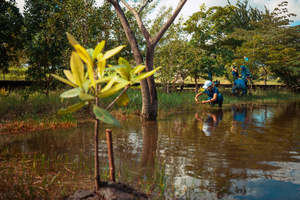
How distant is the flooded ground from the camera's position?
3113 mm

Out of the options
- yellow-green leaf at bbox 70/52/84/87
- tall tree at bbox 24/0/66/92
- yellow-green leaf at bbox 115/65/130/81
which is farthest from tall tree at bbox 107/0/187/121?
yellow-green leaf at bbox 70/52/84/87

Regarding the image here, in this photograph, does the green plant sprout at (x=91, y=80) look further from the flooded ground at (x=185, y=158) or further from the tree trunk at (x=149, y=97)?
the tree trunk at (x=149, y=97)

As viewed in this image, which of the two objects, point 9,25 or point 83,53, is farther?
point 9,25

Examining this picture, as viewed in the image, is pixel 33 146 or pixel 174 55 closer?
pixel 33 146

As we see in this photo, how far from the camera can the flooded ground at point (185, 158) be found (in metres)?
3.11

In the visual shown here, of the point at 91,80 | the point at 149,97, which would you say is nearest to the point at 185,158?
the point at 91,80

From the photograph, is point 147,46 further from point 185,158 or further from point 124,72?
point 124,72

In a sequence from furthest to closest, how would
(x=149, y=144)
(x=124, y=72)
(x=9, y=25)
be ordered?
(x=9, y=25), (x=149, y=144), (x=124, y=72)

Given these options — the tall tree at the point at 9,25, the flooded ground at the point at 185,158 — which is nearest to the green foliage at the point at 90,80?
the flooded ground at the point at 185,158

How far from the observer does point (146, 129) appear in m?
7.13

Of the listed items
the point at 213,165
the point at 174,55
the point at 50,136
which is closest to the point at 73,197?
the point at 213,165

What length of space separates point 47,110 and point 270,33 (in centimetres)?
2356

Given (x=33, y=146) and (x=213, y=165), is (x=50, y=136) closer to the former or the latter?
(x=33, y=146)

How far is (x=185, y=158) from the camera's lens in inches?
173
